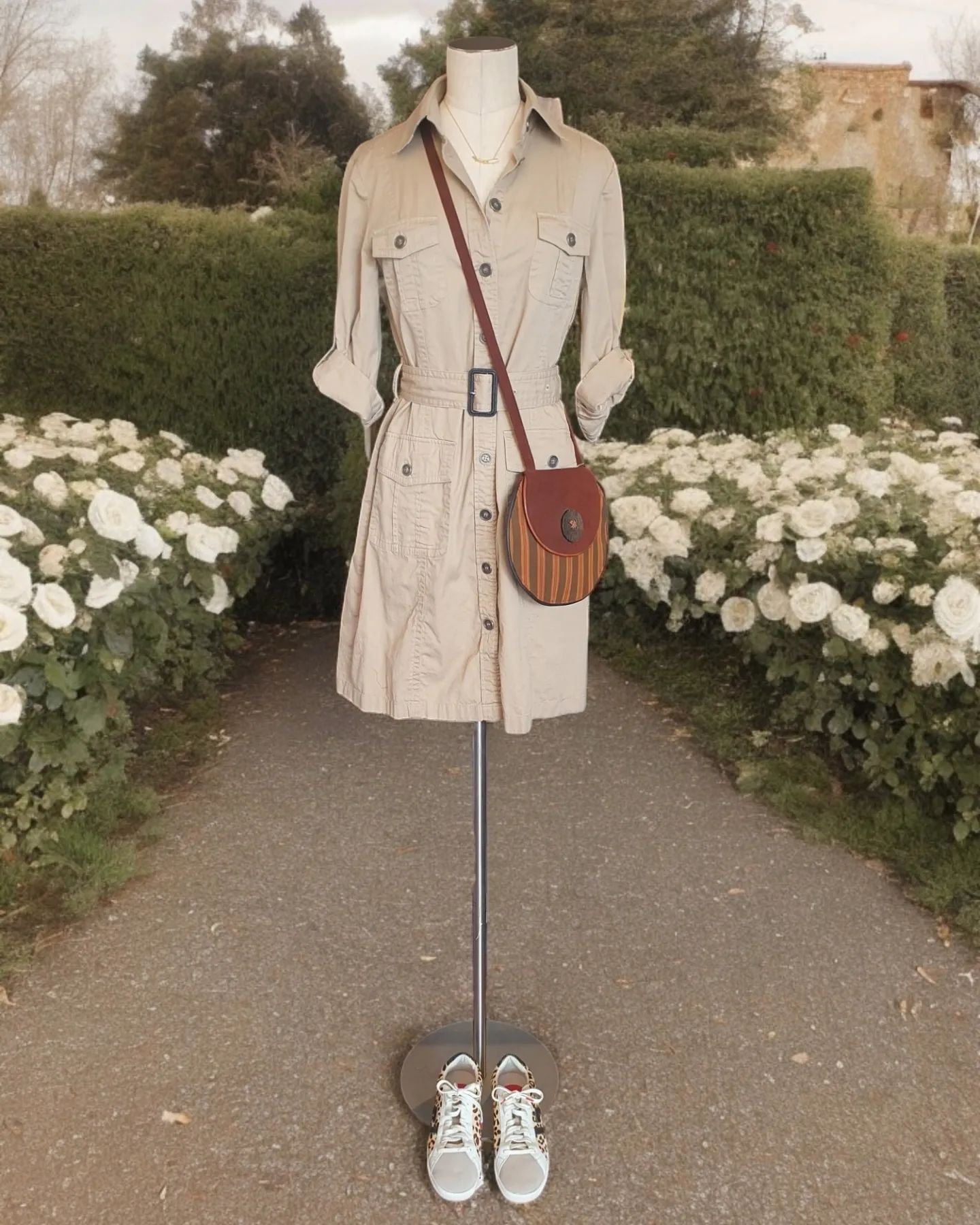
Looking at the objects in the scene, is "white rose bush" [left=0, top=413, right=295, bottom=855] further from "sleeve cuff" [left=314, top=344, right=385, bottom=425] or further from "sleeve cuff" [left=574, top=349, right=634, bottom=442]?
"sleeve cuff" [left=574, top=349, right=634, bottom=442]

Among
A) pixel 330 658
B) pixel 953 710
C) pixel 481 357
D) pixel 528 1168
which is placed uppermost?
pixel 481 357

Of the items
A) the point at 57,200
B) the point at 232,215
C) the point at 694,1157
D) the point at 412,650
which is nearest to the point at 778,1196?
the point at 694,1157

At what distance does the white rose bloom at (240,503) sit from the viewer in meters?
3.54

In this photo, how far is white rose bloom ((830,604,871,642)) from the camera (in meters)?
2.89

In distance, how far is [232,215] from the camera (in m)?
5.20

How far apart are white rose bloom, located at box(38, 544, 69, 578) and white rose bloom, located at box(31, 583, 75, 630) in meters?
0.08

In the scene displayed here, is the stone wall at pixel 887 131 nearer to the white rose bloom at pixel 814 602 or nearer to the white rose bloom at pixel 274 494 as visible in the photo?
the white rose bloom at pixel 274 494

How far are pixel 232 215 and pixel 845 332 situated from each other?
2930 mm

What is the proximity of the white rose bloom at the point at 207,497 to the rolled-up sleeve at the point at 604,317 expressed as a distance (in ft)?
5.85

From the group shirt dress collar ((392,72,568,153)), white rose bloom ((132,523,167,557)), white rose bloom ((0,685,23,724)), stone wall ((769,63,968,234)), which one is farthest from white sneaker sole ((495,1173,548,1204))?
stone wall ((769,63,968,234))

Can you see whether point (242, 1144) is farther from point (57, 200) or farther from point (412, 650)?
point (57, 200)

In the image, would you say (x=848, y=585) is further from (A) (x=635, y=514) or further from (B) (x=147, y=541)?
(B) (x=147, y=541)

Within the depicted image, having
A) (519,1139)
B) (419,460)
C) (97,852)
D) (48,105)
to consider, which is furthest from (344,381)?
(48,105)

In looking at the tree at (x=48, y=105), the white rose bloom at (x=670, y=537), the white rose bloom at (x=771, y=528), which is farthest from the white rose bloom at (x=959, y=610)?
the tree at (x=48, y=105)
